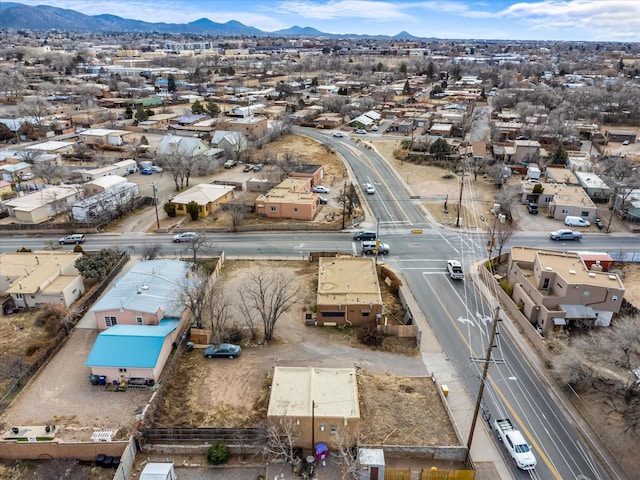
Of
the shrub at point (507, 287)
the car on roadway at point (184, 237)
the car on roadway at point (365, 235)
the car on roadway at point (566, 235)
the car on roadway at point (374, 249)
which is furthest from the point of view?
the car on roadway at point (566, 235)

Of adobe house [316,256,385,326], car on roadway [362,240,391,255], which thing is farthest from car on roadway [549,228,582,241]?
adobe house [316,256,385,326]

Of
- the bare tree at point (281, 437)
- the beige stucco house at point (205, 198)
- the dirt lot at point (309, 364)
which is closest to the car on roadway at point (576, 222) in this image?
the dirt lot at point (309, 364)

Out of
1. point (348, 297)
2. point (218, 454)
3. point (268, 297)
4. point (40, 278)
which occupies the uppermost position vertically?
point (348, 297)

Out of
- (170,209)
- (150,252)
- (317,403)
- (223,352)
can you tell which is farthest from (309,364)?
(170,209)

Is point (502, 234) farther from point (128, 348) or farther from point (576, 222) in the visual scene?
point (128, 348)

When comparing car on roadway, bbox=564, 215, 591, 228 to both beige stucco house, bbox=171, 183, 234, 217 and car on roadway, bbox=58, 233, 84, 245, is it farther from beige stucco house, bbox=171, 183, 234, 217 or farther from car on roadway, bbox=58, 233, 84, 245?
car on roadway, bbox=58, 233, 84, 245

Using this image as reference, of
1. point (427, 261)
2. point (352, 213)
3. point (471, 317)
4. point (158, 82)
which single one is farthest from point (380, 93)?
point (471, 317)

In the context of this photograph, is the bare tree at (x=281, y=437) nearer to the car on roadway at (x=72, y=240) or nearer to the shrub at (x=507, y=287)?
the shrub at (x=507, y=287)
